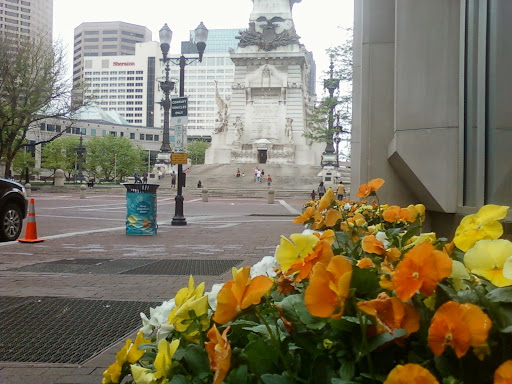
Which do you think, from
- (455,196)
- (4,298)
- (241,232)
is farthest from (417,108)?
(241,232)

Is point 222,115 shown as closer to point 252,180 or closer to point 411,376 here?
point 252,180

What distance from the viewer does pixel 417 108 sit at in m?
6.75

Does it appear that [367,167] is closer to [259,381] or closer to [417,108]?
[417,108]

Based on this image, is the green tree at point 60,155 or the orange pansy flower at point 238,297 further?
the green tree at point 60,155

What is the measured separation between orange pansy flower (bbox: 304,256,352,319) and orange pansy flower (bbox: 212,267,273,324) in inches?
5.1

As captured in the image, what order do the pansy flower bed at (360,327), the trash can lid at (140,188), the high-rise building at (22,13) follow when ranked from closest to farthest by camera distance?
the pansy flower bed at (360,327)
the trash can lid at (140,188)
the high-rise building at (22,13)

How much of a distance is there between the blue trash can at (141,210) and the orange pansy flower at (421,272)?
46.8 feet

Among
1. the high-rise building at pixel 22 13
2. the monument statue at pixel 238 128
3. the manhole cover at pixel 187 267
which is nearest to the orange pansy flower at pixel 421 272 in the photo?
the manhole cover at pixel 187 267

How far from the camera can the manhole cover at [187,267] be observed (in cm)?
849

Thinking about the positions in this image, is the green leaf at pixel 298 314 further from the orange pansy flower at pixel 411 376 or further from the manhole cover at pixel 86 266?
the manhole cover at pixel 86 266

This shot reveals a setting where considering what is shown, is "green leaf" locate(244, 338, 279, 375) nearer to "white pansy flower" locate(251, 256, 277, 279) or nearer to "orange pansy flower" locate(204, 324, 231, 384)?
"orange pansy flower" locate(204, 324, 231, 384)

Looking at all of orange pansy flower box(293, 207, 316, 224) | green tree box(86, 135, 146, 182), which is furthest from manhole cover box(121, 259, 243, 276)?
green tree box(86, 135, 146, 182)

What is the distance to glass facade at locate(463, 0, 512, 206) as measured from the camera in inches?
202

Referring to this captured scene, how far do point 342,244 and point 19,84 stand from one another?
45.8 meters
